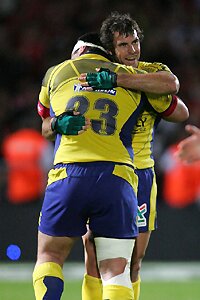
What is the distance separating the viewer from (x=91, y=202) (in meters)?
4.75

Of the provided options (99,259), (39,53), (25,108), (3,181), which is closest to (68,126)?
(99,259)

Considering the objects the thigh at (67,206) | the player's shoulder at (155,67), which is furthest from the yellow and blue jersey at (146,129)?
the thigh at (67,206)

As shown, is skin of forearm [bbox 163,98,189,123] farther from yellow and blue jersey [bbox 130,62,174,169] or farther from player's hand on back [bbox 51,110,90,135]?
player's hand on back [bbox 51,110,90,135]

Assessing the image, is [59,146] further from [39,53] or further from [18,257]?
[39,53]

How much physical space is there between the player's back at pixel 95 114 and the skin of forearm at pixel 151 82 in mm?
63

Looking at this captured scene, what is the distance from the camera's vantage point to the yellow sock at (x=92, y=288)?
5.38 metres

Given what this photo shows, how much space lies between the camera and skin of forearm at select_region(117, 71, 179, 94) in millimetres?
4840

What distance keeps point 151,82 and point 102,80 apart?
29 centimetres

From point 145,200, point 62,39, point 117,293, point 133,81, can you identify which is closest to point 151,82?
point 133,81

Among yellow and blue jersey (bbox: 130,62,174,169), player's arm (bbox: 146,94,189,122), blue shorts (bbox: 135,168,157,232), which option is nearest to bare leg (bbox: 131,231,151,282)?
blue shorts (bbox: 135,168,157,232)

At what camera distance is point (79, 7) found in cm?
1382

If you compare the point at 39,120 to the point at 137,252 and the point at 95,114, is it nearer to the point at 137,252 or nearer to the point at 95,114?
the point at 137,252

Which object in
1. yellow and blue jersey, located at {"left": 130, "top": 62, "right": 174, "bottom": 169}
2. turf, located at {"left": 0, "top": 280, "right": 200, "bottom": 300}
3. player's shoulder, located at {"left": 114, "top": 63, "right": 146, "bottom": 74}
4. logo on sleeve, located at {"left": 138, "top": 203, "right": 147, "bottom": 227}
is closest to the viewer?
player's shoulder, located at {"left": 114, "top": 63, "right": 146, "bottom": 74}

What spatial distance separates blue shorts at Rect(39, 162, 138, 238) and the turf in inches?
109
